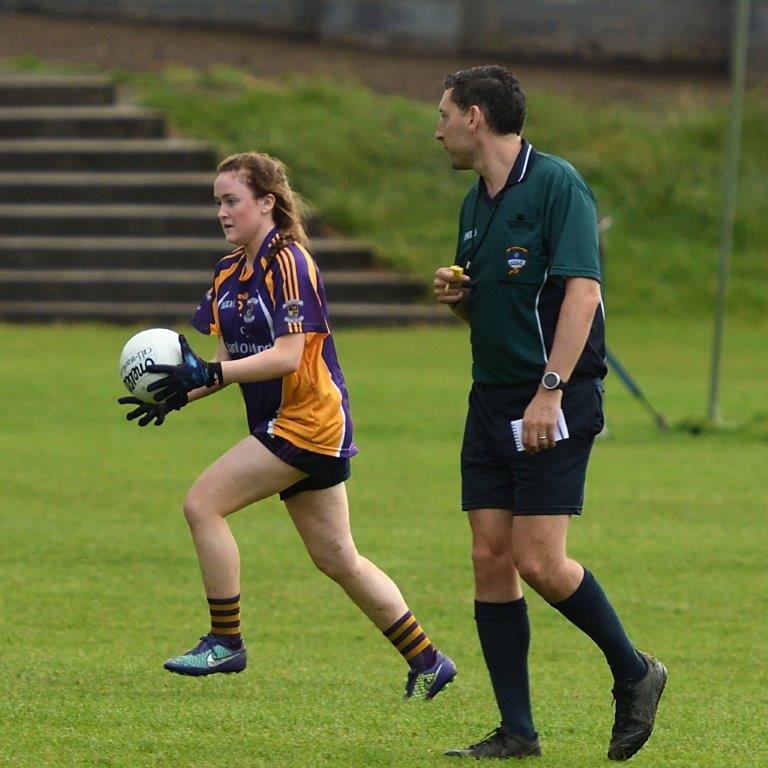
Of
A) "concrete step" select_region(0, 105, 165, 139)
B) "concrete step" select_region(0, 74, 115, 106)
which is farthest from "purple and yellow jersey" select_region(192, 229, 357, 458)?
"concrete step" select_region(0, 74, 115, 106)

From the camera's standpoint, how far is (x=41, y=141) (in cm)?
2553

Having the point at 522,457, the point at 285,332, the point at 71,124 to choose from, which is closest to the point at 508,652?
the point at 522,457

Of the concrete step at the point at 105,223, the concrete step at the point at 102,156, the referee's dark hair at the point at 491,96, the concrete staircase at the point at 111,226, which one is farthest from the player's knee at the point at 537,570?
the concrete step at the point at 102,156

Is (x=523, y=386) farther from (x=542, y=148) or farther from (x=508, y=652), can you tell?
(x=542, y=148)

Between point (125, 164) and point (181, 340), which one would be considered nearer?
point (181, 340)

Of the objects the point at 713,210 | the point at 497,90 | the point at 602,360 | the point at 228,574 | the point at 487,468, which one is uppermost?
the point at 497,90

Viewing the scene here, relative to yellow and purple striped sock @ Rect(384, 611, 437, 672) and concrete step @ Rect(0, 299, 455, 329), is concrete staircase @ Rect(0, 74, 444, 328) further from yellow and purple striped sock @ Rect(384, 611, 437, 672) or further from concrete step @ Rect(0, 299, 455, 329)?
yellow and purple striped sock @ Rect(384, 611, 437, 672)

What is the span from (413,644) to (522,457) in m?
1.29

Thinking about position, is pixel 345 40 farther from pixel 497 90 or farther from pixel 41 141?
pixel 497 90

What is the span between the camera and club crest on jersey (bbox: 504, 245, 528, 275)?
521 cm

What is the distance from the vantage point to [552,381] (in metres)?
5.09

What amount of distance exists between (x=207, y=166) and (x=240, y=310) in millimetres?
19944

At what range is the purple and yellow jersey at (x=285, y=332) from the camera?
5906 mm

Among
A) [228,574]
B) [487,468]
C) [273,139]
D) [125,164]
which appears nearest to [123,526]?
[228,574]
